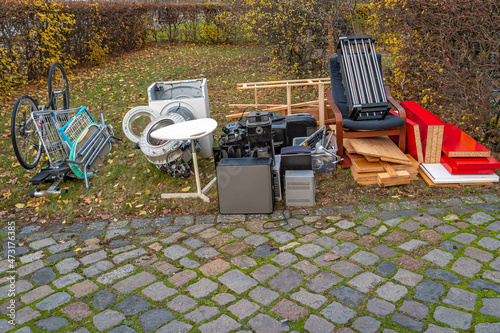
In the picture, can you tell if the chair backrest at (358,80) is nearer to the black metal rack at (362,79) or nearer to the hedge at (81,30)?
the black metal rack at (362,79)

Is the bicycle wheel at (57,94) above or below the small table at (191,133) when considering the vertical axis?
above

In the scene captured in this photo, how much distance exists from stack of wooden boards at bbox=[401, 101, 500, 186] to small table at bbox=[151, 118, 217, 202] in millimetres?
2718

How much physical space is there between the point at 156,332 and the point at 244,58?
11466mm

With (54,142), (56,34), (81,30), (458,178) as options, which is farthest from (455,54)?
(81,30)

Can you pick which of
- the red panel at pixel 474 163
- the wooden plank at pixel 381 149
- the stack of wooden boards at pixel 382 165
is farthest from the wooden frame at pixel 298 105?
the red panel at pixel 474 163

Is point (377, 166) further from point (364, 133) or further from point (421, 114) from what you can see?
point (421, 114)

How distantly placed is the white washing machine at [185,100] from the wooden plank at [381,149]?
2.19 meters

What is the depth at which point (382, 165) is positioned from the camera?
562 cm

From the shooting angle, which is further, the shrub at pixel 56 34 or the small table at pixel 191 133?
the shrub at pixel 56 34

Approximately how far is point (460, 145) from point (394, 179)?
102 cm

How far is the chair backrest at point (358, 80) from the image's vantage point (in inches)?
241

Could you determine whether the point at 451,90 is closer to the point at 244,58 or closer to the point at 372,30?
the point at 372,30

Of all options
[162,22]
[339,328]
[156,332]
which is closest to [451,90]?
[339,328]

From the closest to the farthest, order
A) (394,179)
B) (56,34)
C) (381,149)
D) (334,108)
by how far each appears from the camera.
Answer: (394,179) < (381,149) < (334,108) < (56,34)
